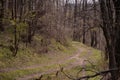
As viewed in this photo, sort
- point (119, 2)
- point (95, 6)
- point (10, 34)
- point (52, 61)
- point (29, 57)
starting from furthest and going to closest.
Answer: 1. point (10, 34)
2. point (52, 61)
3. point (29, 57)
4. point (95, 6)
5. point (119, 2)

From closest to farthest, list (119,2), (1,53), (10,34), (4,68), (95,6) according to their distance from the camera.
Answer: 1. (119,2)
2. (95,6)
3. (4,68)
4. (1,53)
5. (10,34)

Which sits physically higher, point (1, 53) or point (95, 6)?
point (95, 6)

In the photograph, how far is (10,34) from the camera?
2527cm

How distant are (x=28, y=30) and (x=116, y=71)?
73.4ft

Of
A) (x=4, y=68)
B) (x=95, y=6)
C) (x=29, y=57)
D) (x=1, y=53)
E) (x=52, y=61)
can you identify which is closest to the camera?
(x=95, y=6)

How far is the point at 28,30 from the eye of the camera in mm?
26312

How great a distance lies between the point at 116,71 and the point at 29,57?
18189 millimetres

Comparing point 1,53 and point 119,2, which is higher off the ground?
point 119,2

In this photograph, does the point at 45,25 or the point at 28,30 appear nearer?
the point at 28,30

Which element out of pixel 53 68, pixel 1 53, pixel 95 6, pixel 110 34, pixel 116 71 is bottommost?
pixel 53 68

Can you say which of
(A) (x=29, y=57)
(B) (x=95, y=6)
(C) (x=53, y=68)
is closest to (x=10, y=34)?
(A) (x=29, y=57)

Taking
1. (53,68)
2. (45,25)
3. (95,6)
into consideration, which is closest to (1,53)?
(53,68)

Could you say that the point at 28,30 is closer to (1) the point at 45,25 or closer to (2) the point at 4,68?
(1) the point at 45,25

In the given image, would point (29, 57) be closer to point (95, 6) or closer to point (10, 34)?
point (10, 34)
